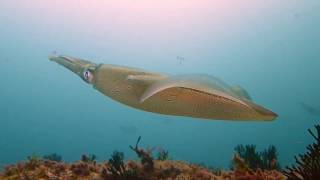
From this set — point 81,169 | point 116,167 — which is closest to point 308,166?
point 116,167

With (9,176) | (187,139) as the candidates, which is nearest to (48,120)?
(187,139)

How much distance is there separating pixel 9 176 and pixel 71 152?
117092 mm

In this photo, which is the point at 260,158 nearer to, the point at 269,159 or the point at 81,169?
the point at 269,159

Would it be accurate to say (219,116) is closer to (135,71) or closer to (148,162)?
(135,71)

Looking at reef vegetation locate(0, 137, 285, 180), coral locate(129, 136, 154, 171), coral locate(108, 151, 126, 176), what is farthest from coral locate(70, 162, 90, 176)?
coral locate(129, 136, 154, 171)

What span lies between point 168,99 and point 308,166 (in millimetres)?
2472

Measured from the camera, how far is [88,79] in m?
3.44

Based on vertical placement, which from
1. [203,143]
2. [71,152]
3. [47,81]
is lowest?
[71,152]

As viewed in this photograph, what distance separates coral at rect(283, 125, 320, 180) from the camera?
4227 mm

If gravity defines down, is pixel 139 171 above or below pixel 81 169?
above

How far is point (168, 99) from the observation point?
2.90 m

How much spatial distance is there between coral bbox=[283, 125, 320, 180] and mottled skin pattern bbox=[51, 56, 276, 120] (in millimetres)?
2031

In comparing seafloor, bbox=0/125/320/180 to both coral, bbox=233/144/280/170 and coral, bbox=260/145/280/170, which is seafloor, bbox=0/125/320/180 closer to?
coral, bbox=233/144/280/170

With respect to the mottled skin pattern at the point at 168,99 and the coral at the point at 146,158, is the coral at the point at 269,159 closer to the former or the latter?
the coral at the point at 146,158
